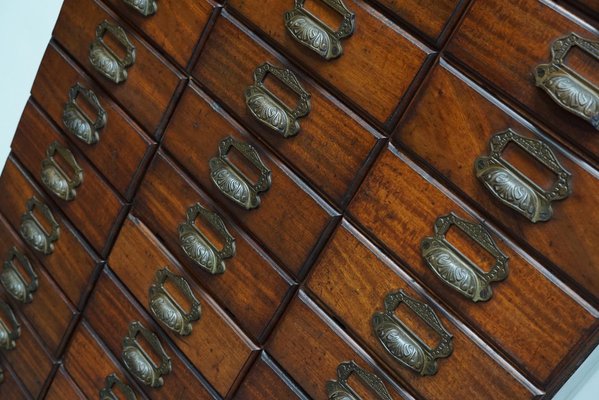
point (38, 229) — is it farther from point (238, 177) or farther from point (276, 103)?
point (276, 103)

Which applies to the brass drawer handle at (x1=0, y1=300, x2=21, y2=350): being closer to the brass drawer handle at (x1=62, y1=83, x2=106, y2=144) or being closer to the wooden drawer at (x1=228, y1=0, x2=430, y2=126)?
the brass drawer handle at (x1=62, y1=83, x2=106, y2=144)

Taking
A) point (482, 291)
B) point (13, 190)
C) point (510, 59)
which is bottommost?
point (13, 190)

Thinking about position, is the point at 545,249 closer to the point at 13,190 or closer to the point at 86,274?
the point at 86,274

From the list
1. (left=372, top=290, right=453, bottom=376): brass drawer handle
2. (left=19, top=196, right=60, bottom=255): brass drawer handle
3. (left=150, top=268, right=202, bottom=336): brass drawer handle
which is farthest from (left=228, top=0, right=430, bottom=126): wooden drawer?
(left=19, top=196, right=60, bottom=255): brass drawer handle

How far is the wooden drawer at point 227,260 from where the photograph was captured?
136cm

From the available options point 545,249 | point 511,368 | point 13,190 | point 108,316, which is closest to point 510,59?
point 545,249

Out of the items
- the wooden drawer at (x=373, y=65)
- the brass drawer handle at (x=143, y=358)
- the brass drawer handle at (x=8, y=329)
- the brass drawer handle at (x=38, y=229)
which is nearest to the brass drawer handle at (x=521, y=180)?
the wooden drawer at (x=373, y=65)

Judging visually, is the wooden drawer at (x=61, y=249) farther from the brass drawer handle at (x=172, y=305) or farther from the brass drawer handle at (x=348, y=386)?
the brass drawer handle at (x=348, y=386)

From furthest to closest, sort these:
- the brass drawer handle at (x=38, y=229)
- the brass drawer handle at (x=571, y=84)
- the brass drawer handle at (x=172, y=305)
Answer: the brass drawer handle at (x=38, y=229), the brass drawer handle at (x=172, y=305), the brass drawer handle at (x=571, y=84)

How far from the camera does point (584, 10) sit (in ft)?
3.21

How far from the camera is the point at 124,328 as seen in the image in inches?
63.7

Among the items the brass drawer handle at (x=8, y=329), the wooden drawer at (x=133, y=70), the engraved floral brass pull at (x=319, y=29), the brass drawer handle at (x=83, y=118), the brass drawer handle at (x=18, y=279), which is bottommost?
the brass drawer handle at (x=8, y=329)

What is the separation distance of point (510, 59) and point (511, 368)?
401 mm

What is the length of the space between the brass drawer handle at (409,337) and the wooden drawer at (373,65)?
258 millimetres
